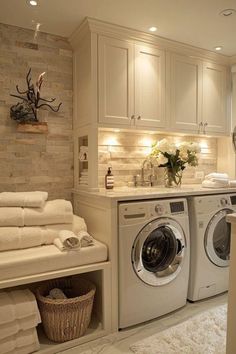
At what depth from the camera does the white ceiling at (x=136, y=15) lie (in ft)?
6.84

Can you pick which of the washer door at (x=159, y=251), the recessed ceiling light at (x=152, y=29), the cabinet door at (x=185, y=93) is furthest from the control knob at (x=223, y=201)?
the recessed ceiling light at (x=152, y=29)

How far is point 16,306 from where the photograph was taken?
1.71m

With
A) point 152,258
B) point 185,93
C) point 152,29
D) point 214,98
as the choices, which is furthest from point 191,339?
point 152,29

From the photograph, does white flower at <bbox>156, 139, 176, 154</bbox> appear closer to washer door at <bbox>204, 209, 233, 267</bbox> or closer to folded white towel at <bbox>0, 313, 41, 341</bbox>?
washer door at <bbox>204, 209, 233, 267</bbox>

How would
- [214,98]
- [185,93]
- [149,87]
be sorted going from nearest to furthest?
[149,87]
[185,93]
[214,98]

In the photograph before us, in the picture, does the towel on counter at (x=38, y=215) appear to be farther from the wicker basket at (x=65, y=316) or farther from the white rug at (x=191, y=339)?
the white rug at (x=191, y=339)

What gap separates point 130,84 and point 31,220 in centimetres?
152

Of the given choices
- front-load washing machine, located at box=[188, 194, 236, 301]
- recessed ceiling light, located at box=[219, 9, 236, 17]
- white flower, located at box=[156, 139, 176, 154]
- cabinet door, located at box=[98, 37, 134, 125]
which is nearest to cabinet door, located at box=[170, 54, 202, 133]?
white flower, located at box=[156, 139, 176, 154]

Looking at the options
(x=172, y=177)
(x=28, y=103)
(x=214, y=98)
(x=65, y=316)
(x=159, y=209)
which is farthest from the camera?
(x=214, y=98)

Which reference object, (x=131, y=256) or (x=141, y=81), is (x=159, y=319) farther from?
(x=141, y=81)

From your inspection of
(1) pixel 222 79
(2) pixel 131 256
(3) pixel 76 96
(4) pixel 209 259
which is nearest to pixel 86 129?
(3) pixel 76 96

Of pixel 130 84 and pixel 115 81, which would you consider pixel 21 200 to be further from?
pixel 130 84

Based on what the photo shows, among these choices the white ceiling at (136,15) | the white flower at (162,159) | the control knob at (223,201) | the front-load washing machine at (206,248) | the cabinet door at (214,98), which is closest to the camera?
the white ceiling at (136,15)

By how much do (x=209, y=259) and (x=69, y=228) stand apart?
53.1 inches
